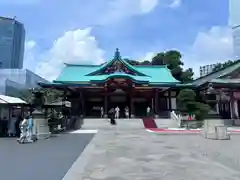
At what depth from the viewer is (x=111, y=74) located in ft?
97.6

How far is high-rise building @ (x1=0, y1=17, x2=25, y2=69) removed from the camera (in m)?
86.3

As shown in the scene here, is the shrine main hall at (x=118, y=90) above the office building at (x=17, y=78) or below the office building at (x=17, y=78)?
below

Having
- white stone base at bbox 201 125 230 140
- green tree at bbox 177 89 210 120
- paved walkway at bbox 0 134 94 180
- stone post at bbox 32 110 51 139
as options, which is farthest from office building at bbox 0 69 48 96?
paved walkway at bbox 0 134 94 180

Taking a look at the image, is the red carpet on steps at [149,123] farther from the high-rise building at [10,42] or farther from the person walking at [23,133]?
the high-rise building at [10,42]

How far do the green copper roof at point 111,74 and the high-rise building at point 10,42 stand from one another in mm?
56945

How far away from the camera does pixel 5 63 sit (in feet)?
289

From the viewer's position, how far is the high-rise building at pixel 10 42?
86312 millimetres

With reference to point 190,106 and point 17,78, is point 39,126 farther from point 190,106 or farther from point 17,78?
point 17,78

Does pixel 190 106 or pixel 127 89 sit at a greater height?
pixel 127 89

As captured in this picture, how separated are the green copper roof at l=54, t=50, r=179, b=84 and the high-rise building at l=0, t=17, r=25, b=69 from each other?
187 ft

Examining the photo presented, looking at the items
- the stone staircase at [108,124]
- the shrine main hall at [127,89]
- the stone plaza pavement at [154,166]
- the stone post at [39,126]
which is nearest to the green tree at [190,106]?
the shrine main hall at [127,89]

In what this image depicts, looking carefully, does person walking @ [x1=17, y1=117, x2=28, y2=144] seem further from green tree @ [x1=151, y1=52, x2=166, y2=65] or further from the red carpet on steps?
green tree @ [x1=151, y1=52, x2=166, y2=65]

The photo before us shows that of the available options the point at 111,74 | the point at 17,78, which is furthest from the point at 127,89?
the point at 17,78

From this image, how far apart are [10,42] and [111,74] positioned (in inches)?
2643
